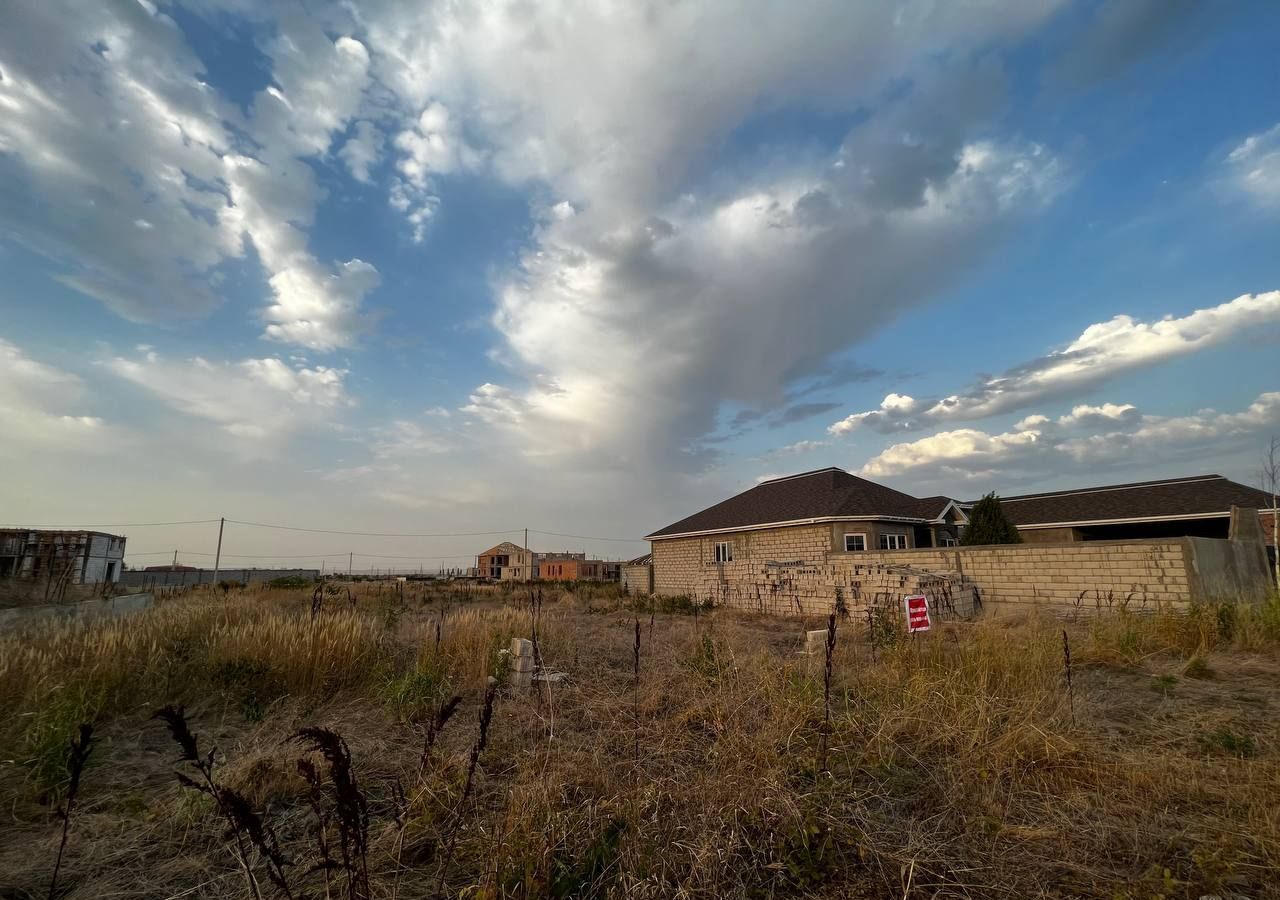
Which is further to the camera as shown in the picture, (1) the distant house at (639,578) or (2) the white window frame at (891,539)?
(1) the distant house at (639,578)

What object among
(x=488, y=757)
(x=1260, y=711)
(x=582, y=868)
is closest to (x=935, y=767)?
(x=582, y=868)

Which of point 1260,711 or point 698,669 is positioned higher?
point 698,669

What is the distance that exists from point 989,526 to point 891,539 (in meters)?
3.54

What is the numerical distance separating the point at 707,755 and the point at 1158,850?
2318 millimetres

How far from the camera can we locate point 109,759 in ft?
13.3

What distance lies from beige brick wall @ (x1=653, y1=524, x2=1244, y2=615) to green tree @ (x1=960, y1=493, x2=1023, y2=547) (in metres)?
4.70

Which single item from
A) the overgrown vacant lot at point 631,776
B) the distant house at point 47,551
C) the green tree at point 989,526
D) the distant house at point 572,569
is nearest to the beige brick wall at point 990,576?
the green tree at point 989,526

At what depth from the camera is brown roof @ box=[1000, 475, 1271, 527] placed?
2067 cm

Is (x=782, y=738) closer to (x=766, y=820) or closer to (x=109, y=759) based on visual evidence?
(x=766, y=820)

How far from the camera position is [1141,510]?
22.1 meters

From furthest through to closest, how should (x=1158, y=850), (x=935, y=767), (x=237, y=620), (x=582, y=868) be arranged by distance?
(x=237, y=620) < (x=935, y=767) < (x=1158, y=850) < (x=582, y=868)

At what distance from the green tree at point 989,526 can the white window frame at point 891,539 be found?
258cm

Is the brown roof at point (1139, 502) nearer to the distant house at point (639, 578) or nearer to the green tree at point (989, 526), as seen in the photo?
the green tree at point (989, 526)

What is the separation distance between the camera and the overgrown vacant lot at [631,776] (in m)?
2.55
